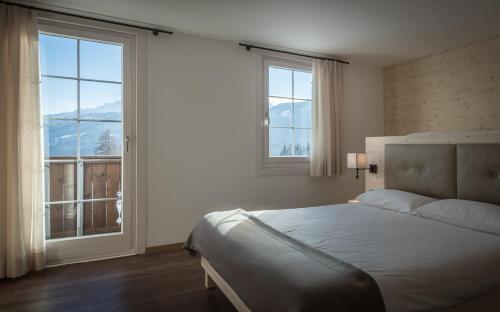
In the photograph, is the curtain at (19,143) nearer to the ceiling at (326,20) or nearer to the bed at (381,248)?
the ceiling at (326,20)

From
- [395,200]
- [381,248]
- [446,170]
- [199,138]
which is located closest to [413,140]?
[446,170]

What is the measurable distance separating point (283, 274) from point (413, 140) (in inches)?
89.5

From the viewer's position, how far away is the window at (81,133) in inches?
105

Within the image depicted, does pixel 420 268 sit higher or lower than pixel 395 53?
lower

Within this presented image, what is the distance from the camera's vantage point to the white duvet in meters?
1.25

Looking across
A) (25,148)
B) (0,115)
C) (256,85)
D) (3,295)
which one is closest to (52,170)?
(25,148)

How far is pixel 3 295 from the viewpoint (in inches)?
83.9

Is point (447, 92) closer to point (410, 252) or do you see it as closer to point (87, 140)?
point (410, 252)

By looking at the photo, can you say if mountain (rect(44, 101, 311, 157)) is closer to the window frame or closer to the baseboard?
the window frame

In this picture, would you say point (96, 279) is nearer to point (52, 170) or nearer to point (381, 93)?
point (52, 170)

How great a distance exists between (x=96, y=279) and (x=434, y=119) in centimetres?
391

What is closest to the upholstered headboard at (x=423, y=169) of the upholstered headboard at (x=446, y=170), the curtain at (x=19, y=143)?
the upholstered headboard at (x=446, y=170)

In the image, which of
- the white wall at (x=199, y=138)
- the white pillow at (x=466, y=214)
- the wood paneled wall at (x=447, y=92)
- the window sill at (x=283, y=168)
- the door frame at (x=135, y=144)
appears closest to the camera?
the white pillow at (x=466, y=214)

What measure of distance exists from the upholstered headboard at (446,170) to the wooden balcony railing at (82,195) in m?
2.73
